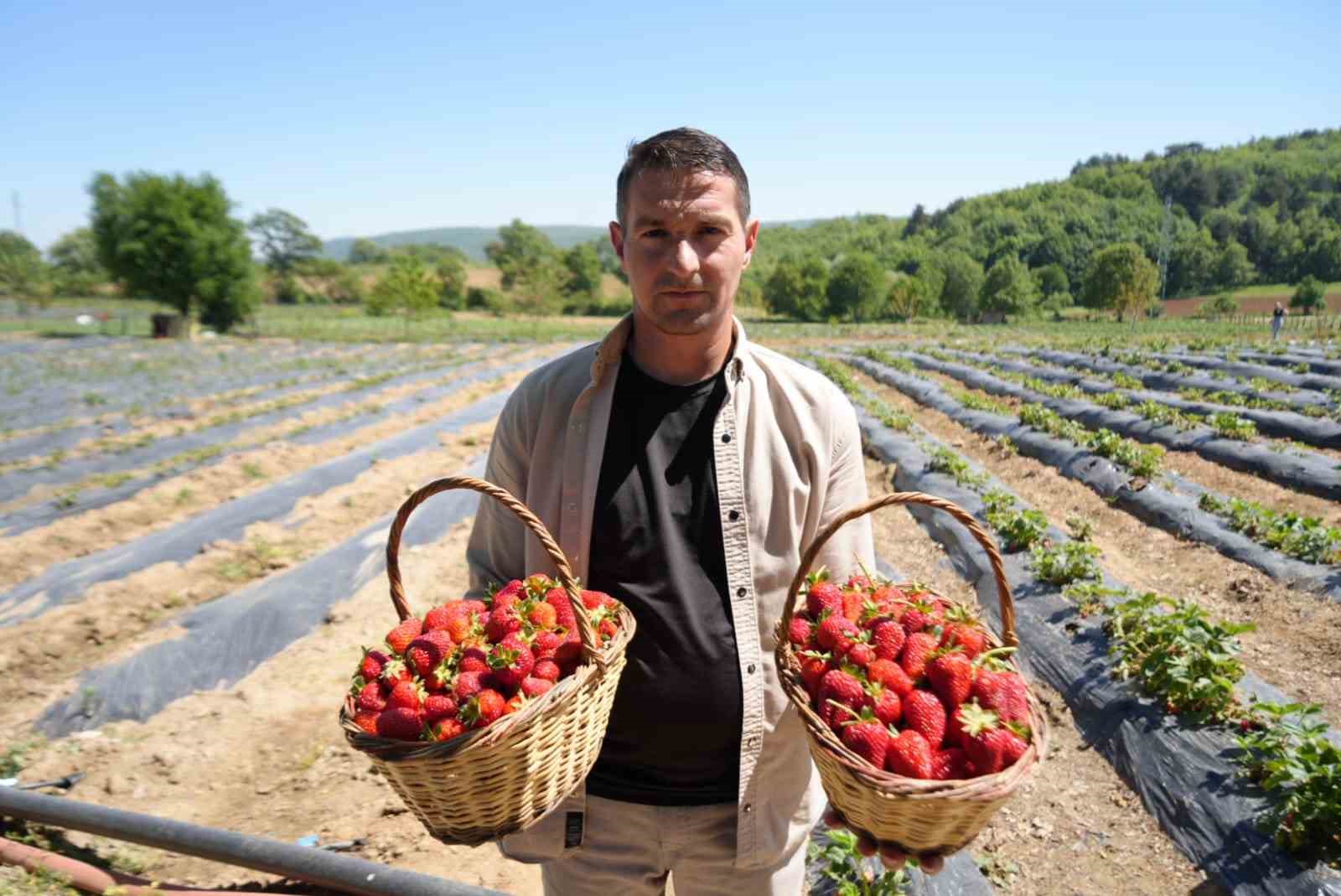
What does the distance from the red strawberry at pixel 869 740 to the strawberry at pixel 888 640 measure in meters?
0.20

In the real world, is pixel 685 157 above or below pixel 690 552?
above

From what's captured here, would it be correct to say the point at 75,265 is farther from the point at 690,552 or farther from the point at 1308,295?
the point at 1308,295

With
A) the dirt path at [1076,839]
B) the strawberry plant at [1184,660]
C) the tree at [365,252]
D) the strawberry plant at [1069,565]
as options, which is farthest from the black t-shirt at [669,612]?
the tree at [365,252]

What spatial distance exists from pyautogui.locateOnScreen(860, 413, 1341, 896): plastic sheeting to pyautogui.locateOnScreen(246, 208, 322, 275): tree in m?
103

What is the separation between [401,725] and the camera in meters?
1.49

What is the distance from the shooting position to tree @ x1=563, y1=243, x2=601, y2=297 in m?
81.9

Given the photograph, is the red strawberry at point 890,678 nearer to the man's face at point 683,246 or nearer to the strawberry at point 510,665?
the strawberry at point 510,665

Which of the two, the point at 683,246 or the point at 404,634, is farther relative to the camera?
the point at 404,634

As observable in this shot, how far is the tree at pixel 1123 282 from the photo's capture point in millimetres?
52469

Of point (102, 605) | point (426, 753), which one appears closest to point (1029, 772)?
point (426, 753)

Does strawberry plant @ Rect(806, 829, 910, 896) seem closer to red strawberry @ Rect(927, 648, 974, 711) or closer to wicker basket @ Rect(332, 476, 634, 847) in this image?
red strawberry @ Rect(927, 648, 974, 711)

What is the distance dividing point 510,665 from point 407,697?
21cm

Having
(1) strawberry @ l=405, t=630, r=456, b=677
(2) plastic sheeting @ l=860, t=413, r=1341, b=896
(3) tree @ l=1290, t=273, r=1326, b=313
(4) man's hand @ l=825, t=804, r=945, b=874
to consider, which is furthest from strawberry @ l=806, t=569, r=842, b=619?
(3) tree @ l=1290, t=273, r=1326, b=313

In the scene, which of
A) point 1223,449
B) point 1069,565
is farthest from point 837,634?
point 1223,449
